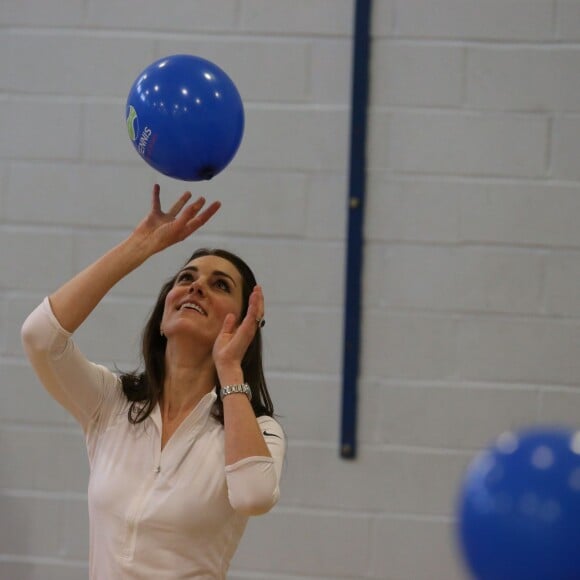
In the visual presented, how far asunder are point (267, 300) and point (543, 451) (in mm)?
1749

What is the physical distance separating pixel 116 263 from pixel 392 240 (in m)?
1.18

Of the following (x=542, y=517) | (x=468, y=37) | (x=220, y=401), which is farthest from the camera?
(x=468, y=37)

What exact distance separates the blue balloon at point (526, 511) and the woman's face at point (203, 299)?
0.84 metres

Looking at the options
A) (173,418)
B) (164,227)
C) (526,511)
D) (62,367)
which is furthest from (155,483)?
(526,511)

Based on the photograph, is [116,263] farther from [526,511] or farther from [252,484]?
[526,511]

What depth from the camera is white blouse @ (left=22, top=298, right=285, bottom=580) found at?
180cm

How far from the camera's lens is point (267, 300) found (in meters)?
2.92

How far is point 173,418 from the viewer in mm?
1960

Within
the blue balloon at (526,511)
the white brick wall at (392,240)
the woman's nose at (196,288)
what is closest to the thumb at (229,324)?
the woman's nose at (196,288)

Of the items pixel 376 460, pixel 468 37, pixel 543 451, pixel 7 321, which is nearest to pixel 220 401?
pixel 543 451

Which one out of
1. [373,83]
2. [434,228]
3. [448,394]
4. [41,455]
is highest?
[373,83]

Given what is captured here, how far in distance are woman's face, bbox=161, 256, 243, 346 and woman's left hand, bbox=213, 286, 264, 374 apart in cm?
5

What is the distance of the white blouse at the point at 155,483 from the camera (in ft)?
5.89

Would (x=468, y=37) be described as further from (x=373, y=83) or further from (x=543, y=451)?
(x=543, y=451)
